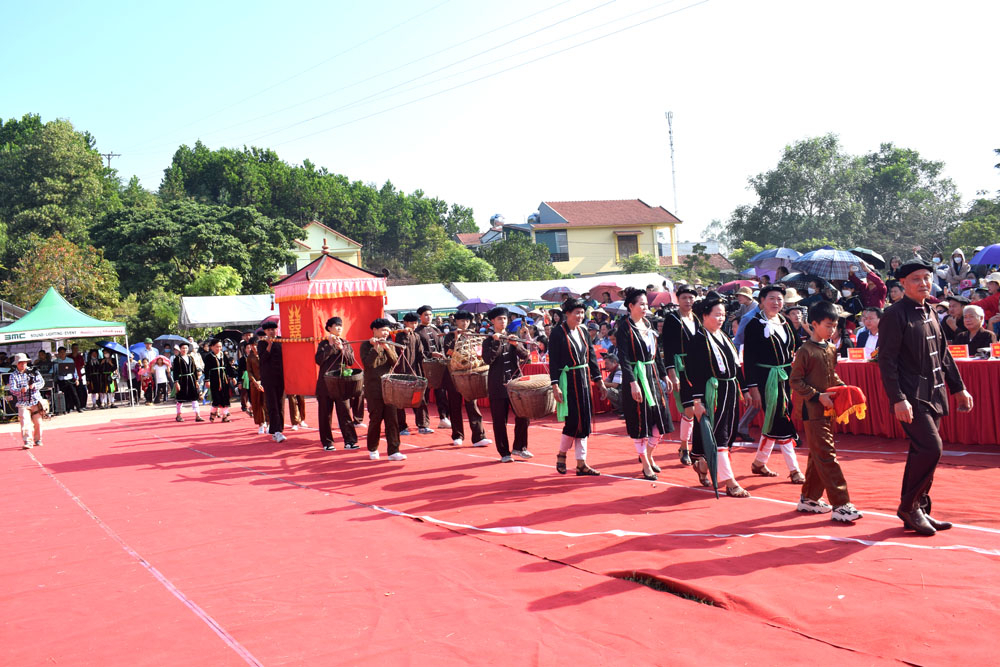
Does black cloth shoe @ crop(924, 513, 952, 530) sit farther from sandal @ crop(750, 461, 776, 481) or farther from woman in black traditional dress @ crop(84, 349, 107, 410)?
woman in black traditional dress @ crop(84, 349, 107, 410)

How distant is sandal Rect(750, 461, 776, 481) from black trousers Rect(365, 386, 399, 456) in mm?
4425

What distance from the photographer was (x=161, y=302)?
35.0m

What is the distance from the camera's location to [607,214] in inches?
2285

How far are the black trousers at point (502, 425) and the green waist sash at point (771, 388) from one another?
3008mm

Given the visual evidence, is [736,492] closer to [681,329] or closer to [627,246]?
[681,329]

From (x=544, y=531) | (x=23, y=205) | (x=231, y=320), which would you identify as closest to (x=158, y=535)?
(x=544, y=531)

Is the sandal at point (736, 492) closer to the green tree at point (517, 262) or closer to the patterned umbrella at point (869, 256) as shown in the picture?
the patterned umbrella at point (869, 256)

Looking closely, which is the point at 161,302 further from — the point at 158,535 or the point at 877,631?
the point at 877,631

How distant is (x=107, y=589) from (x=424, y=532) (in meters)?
2.28

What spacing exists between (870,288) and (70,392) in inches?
827

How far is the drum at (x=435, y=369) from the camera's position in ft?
38.8

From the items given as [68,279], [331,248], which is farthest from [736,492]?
[331,248]

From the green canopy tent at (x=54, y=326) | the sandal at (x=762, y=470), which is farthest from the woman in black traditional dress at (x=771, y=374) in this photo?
the green canopy tent at (x=54, y=326)

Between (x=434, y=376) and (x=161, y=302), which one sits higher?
(x=161, y=302)
